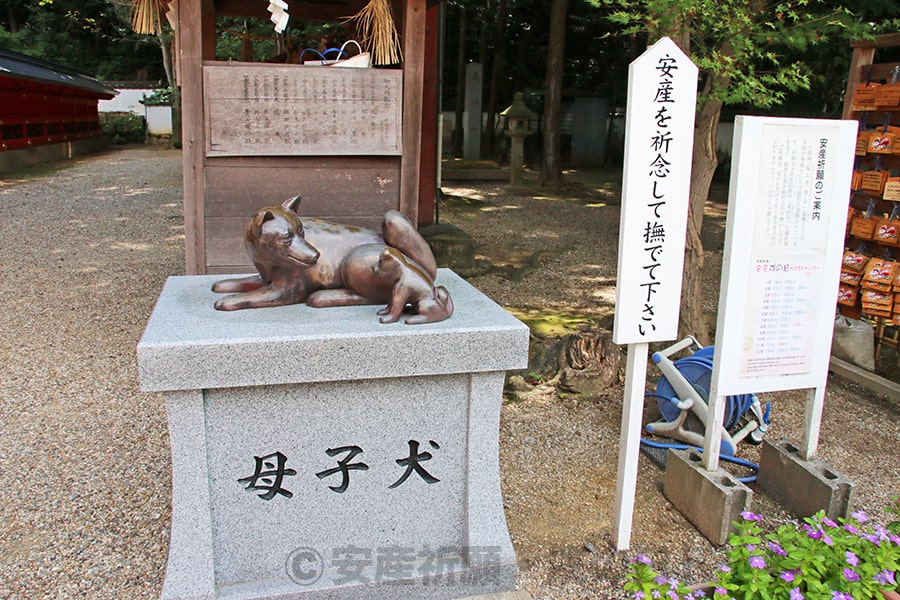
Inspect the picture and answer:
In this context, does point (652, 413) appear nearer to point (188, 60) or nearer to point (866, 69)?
point (866, 69)

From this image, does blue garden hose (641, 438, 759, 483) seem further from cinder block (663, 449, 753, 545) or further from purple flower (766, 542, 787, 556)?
purple flower (766, 542, 787, 556)

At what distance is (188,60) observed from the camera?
158 inches

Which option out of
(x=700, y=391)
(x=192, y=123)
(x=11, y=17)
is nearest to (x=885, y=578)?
(x=700, y=391)

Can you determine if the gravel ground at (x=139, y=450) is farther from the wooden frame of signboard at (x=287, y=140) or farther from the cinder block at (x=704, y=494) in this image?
the wooden frame of signboard at (x=287, y=140)

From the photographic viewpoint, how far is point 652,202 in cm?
271

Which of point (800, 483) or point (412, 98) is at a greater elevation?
point (412, 98)

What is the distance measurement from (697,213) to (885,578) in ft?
10.0

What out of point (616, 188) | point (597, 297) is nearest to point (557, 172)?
point (616, 188)

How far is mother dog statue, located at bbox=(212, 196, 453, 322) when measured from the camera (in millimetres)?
2615

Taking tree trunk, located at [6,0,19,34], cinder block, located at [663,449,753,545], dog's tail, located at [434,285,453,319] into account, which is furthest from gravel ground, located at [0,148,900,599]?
tree trunk, located at [6,0,19,34]

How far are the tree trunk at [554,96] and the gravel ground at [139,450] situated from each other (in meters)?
6.52

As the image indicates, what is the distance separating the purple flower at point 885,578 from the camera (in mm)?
2227

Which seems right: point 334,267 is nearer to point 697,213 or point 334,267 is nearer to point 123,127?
point 697,213

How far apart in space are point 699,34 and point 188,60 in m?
3.03
